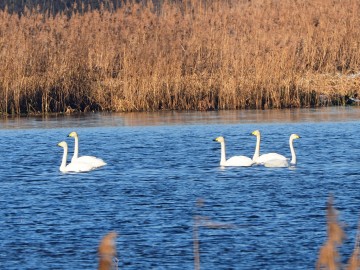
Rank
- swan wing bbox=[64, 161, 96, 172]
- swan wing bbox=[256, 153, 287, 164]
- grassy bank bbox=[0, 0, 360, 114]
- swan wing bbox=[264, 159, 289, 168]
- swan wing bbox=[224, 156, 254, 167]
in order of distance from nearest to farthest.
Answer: swan wing bbox=[264, 159, 289, 168] → swan wing bbox=[256, 153, 287, 164] → swan wing bbox=[224, 156, 254, 167] → swan wing bbox=[64, 161, 96, 172] → grassy bank bbox=[0, 0, 360, 114]

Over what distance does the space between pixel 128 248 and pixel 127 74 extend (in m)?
12.8

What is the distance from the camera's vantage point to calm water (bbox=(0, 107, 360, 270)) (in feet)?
26.0

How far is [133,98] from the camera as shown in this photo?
21031 mm

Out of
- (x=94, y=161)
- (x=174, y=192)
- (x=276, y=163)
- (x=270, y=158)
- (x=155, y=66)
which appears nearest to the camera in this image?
(x=174, y=192)

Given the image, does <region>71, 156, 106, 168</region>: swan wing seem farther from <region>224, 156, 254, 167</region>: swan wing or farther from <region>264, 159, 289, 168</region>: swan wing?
<region>264, 159, 289, 168</region>: swan wing

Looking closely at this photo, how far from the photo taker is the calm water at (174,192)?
791 cm

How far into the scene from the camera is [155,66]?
68.4ft

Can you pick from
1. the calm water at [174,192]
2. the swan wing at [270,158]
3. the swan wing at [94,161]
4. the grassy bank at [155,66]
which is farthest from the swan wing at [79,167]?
the grassy bank at [155,66]

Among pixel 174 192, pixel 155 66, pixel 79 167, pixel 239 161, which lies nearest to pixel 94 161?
pixel 79 167

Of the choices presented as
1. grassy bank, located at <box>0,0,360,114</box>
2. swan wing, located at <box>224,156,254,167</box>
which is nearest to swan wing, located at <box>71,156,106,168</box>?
swan wing, located at <box>224,156,254,167</box>

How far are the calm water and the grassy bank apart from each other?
136 centimetres

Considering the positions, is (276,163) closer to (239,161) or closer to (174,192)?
(239,161)

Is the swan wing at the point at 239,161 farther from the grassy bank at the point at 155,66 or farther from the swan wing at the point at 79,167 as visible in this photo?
the grassy bank at the point at 155,66

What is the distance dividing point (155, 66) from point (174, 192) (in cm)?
997
